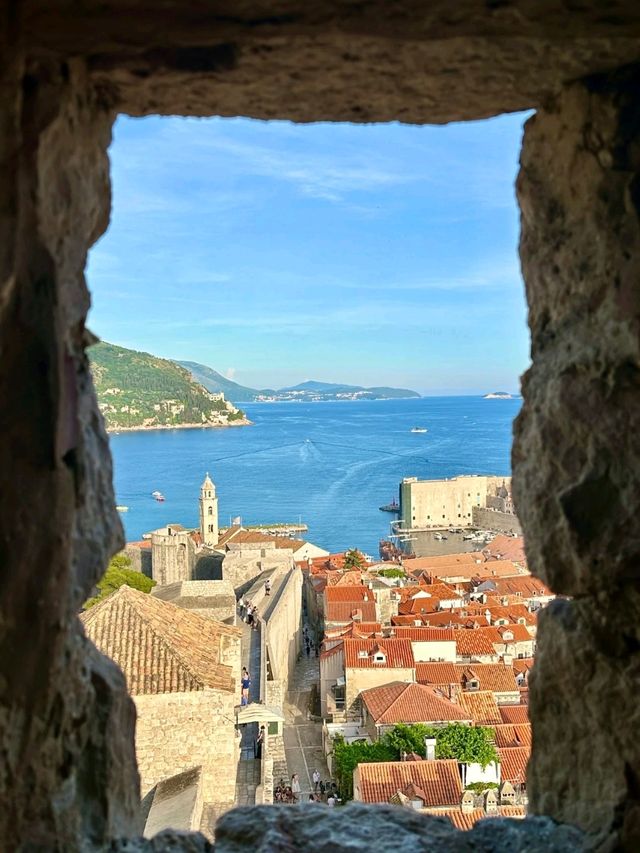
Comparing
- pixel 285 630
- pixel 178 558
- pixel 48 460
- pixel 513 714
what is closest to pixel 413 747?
pixel 513 714

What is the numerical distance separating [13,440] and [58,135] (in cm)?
68

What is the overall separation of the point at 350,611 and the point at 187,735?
1578cm

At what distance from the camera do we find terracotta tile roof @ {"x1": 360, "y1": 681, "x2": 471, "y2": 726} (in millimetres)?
15578

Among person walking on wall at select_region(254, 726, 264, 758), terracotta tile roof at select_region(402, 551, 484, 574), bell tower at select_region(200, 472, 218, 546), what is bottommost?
person walking on wall at select_region(254, 726, 264, 758)

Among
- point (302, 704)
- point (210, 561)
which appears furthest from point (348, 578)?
point (302, 704)

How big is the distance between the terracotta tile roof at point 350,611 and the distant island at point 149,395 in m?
66.9

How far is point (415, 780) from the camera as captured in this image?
12594 millimetres

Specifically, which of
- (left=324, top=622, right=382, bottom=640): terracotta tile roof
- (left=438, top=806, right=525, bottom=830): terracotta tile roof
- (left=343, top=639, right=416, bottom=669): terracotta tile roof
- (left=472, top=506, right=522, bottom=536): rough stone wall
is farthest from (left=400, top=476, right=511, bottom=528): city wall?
(left=438, top=806, right=525, bottom=830): terracotta tile roof

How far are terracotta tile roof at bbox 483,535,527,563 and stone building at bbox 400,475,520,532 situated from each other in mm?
9089

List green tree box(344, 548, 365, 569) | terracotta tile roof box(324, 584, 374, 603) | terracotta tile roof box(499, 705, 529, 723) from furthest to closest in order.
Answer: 1. green tree box(344, 548, 365, 569)
2. terracotta tile roof box(324, 584, 374, 603)
3. terracotta tile roof box(499, 705, 529, 723)

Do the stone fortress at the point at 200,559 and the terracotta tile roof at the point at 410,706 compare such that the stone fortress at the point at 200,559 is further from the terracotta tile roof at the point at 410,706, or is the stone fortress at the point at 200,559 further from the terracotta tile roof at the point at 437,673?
the terracotta tile roof at the point at 410,706

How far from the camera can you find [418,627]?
20.8 meters

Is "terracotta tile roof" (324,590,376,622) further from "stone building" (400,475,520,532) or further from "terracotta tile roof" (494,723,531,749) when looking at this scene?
"stone building" (400,475,520,532)

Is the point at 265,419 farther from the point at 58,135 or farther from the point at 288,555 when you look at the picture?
the point at 58,135
